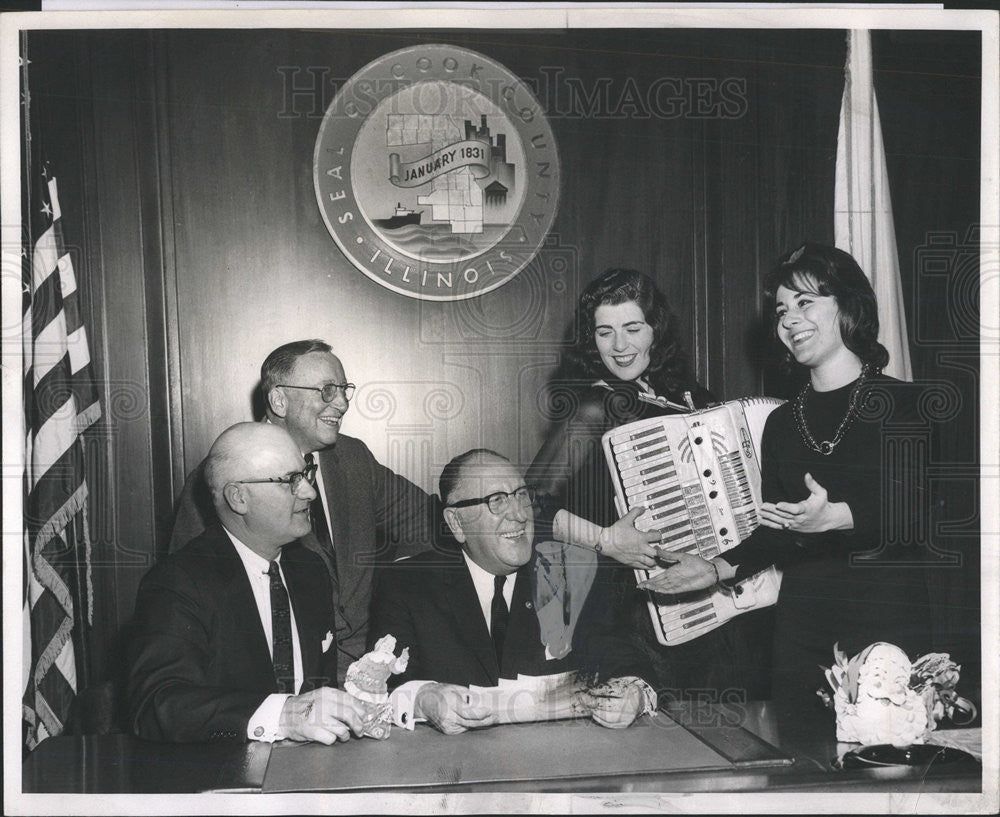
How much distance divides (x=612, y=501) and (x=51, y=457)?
2.22m

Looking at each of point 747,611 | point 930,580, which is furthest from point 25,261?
point 930,580

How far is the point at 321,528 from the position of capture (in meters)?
4.06

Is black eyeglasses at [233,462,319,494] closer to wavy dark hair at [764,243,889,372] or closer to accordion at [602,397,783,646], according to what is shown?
accordion at [602,397,783,646]

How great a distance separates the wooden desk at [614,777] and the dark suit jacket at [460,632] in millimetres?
252

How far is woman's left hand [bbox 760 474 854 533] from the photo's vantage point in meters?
4.15

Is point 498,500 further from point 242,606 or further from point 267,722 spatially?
point 267,722

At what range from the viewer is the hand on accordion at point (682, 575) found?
415cm

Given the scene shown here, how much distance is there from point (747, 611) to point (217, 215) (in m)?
2.64

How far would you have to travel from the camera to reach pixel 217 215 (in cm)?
413

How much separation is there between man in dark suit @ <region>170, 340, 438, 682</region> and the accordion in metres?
0.82

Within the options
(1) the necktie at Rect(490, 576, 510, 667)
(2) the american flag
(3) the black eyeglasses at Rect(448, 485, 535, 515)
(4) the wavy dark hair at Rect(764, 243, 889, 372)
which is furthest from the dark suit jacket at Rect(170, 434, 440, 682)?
(4) the wavy dark hair at Rect(764, 243, 889, 372)

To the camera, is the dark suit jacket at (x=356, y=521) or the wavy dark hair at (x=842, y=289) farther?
the wavy dark hair at (x=842, y=289)

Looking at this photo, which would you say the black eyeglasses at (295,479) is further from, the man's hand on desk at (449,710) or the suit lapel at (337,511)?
the man's hand on desk at (449,710)

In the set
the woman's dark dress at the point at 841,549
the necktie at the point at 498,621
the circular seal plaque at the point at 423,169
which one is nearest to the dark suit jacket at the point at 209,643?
the necktie at the point at 498,621
